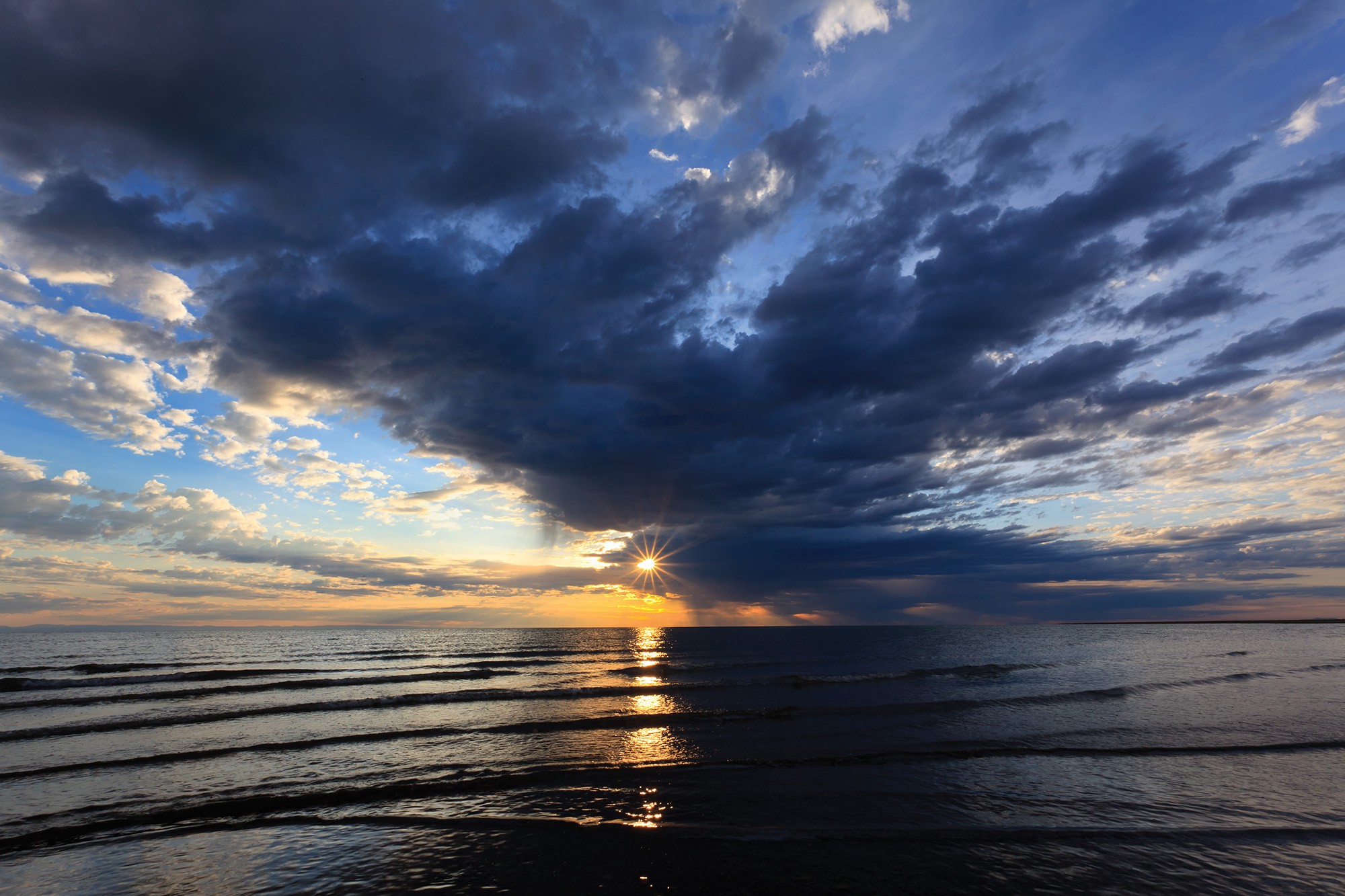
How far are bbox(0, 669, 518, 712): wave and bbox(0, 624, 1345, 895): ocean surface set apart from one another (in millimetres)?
726

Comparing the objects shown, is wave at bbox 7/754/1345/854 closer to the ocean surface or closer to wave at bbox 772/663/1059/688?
the ocean surface

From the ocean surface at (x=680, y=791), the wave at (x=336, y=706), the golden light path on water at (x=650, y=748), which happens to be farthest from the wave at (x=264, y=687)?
the golden light path on water at (x=650, y=748)

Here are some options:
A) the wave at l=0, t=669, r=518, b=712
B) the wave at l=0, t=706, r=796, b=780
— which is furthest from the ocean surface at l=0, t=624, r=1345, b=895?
the wave at l=0, t=669, r=518, b=712

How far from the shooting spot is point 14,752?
20.5 meters

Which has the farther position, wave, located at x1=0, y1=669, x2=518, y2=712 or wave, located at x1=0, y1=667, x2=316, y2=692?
wave, located at x1=0, y1=667, x2=316, y2=692

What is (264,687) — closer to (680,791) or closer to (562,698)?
(562,698)

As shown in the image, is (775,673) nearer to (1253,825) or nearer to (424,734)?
(424,734)

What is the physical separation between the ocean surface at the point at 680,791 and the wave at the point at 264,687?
726mm

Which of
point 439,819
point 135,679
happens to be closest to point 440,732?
point 439,819

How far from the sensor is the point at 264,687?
128 feet

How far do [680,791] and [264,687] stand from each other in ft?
125

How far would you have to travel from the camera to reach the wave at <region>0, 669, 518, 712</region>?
Result: 31.6 metres

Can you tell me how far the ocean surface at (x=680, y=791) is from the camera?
33.6ft

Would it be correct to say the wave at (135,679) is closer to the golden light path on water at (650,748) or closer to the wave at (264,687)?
the wave at (264,687)
